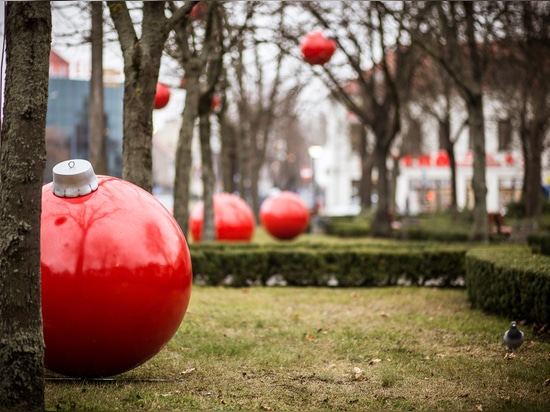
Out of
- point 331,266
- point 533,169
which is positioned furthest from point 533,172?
point 331,266

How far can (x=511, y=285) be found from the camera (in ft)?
30.0

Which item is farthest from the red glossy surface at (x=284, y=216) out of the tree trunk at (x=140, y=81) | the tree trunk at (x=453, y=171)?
the tree trunk at (x=140, y=81)

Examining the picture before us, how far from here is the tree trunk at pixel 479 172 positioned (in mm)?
17516

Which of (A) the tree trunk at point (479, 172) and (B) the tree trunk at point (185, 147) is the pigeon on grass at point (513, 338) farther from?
(A) the tree trunk at point (479, 172)

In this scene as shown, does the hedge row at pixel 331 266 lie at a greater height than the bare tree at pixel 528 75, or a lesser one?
lesser

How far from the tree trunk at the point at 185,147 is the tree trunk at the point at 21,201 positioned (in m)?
8.33

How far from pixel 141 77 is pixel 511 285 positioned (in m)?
5.48

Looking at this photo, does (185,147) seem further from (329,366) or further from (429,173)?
(429,173)

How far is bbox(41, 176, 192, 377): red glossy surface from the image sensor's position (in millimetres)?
5352

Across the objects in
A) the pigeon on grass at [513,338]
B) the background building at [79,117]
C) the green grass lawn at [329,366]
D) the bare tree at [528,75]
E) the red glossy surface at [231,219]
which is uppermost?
the background building at [79,117]

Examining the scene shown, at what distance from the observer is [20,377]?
15.6 ft

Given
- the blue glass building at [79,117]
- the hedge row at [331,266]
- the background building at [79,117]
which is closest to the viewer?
the hedge row at [331,266]

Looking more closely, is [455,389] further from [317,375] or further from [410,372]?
[317,375]

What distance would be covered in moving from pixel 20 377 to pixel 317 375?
279 cm
